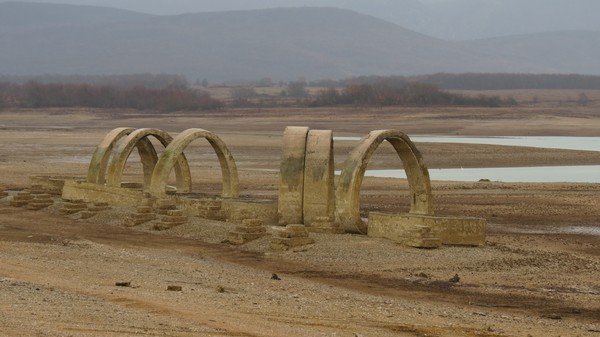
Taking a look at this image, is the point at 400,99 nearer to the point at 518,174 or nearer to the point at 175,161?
the point at 518,174

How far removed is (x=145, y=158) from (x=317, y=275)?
43.5ft

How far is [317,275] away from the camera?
20781 mm

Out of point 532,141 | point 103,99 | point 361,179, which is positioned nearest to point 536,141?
point 532,141

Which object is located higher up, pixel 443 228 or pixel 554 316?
pixel 443 228

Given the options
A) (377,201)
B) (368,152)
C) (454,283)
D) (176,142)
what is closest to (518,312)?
(454,283)

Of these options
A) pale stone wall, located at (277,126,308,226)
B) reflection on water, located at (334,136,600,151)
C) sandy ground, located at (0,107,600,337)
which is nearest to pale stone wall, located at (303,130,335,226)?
pale stone wall, located at (277,126,308,226)

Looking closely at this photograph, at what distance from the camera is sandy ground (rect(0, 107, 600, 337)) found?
1491cm

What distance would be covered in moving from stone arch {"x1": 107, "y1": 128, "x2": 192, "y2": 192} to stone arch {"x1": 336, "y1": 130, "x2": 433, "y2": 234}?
7.09 metres

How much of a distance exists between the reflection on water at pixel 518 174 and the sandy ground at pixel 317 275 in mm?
4076

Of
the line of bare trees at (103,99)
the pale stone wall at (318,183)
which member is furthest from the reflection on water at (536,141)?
the line of bare trees at (103,99)

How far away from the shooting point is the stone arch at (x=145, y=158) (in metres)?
31.1

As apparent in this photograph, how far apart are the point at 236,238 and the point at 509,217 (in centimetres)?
904

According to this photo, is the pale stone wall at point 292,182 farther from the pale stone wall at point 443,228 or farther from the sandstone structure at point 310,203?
the pale stone wall at point 443,228

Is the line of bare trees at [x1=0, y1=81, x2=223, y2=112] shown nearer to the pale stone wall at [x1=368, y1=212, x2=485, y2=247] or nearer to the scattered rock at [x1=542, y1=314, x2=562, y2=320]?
the pale stone wall at [x1=368, y1=212, x2=485, y2=247]
